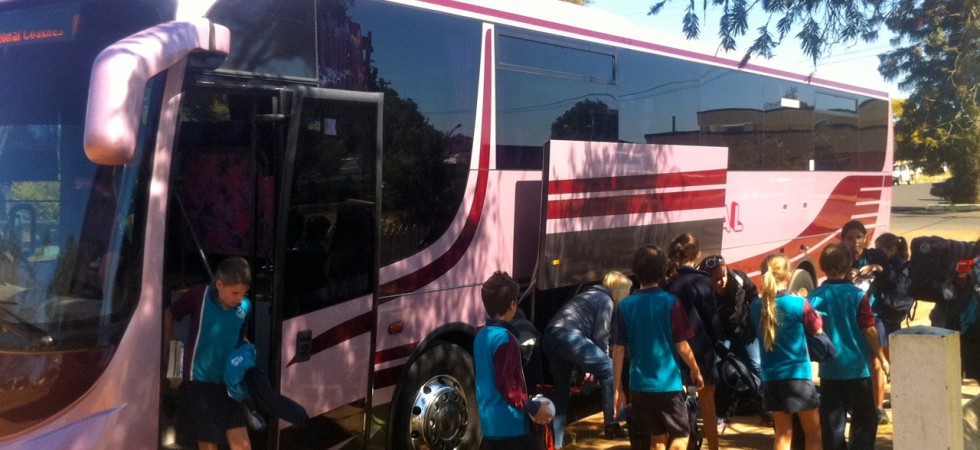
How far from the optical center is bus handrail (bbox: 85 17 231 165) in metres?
4.22

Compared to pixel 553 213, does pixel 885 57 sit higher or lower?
higher

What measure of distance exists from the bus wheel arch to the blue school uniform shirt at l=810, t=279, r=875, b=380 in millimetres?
2476

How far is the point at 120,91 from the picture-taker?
4.31 metres

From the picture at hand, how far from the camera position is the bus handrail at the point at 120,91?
422 cm

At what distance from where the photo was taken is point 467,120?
286 inches

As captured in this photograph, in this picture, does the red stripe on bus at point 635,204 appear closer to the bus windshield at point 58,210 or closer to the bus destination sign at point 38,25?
the bus windshield at point 58,210

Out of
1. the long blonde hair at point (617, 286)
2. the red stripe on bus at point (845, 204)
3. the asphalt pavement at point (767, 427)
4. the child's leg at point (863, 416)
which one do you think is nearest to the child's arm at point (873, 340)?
the child's leg at point (863, 416)

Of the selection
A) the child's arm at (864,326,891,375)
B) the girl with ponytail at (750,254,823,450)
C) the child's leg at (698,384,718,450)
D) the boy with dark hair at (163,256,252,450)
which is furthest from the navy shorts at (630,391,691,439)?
the boy with dark hair at (163,256,252,450)

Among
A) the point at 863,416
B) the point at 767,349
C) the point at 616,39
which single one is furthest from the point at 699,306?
the point at 616,39

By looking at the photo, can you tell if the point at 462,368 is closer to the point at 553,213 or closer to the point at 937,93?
the point at 553,213

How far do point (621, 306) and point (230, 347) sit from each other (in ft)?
7.70

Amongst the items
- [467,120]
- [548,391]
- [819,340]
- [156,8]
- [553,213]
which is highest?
[156,8]

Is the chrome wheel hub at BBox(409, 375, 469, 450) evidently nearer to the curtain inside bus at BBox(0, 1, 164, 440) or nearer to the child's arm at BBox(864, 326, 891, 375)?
the curtain inside bus at BBox(0, 1, 164, 440)

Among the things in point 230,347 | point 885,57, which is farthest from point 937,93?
point 230,347
